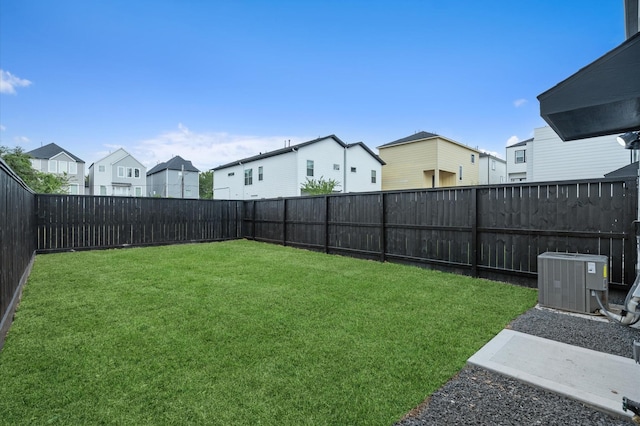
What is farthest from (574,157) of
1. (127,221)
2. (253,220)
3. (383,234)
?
(127,221)

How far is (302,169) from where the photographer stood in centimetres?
1859

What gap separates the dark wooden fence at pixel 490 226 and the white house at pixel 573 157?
1039 cm

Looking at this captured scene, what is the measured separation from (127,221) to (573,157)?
18.2 meters

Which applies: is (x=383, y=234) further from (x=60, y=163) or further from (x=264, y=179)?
(x=60, y=163)

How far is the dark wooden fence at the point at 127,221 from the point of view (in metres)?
8.53

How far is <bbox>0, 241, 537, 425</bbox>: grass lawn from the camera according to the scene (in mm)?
1829

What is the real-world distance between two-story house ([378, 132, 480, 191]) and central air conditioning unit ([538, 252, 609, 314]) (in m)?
18.3

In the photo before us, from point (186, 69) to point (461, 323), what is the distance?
43.4ft

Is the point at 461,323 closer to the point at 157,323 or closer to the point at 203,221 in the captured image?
the point at 157,323

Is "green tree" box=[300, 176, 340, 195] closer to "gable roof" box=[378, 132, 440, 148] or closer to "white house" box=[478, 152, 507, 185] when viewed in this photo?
"gable roof" box=[378, 132, 440, 148]

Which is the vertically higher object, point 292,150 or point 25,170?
point 292,150

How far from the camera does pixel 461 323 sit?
3236 mm

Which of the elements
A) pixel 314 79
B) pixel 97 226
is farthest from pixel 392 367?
pixel 314 79

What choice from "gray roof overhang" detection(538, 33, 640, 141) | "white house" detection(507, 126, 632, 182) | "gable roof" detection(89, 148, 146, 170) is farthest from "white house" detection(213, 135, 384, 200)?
"gray roof overhang" detection(538, 33, 640, 141)
